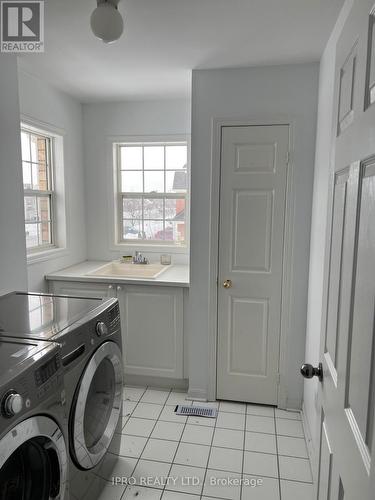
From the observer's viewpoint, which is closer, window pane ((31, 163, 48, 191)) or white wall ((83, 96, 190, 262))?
window pane ((31, 163, 48, 191))

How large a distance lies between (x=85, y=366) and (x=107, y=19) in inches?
61.3

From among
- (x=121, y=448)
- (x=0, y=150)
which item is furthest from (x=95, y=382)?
(x=0, y=150)

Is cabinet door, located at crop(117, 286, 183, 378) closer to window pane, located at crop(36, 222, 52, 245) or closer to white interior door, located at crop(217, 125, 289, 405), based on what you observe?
white interior door, located at crop(217, 125, 289, 405)

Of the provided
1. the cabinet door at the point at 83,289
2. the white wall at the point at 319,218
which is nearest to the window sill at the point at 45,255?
the cabinet door at the point at 83,289

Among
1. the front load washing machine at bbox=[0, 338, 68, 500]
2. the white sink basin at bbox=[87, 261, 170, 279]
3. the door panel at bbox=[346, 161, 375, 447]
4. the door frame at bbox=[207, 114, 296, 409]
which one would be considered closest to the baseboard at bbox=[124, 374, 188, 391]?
the door frame at bbox=[207, 114, 296, 409]

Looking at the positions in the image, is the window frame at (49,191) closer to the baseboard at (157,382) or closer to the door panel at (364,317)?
the baseboard at (157,382)

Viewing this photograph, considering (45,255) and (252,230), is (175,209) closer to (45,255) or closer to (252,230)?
(252,230)

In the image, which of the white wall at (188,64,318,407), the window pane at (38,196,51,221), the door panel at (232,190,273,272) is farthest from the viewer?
the window pane at (38,196,51,221)

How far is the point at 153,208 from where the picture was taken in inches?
138

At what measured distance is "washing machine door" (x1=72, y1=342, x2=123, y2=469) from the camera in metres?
1.45

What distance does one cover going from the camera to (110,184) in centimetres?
343

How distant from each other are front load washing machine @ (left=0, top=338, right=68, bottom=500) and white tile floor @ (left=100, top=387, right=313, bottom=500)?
2.56 feet

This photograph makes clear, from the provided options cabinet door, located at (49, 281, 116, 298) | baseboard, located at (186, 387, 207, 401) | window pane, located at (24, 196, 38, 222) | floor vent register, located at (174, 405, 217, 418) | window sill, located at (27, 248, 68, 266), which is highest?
window pane, located at (24, 196, 38, 222)

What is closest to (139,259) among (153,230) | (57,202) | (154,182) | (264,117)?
(153,230)
